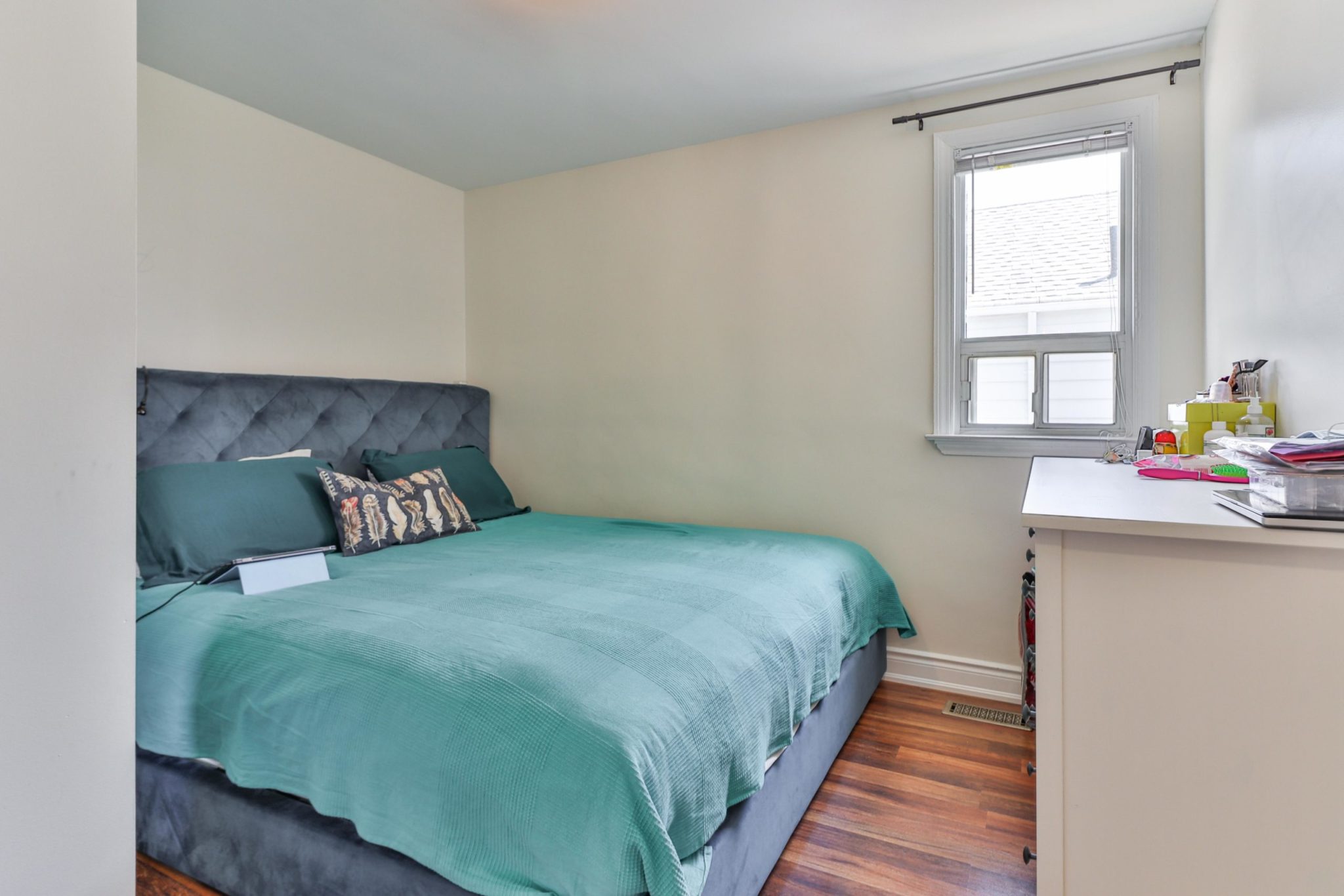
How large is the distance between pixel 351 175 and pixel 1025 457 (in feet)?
10.8

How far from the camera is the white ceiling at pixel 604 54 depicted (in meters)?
2.19

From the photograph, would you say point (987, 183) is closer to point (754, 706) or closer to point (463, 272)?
point (754, 706)

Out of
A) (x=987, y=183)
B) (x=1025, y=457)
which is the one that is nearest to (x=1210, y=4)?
(x=987, y=183)

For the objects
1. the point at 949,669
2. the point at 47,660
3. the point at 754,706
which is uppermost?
the point at 47,660

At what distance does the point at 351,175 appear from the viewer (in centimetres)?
332

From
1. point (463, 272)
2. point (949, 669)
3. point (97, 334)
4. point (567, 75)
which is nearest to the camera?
point (97, 334)

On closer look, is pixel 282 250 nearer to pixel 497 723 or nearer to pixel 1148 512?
pixel 497 723

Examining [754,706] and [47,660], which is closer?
[47,660]

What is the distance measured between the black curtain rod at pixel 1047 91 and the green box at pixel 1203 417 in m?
1.39

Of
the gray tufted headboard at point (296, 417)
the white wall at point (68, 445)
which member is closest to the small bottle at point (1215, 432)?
the white wall at point (68, 445)

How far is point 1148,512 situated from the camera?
104cm

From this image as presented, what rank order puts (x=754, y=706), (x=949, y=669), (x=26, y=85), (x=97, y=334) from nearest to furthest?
(x=26, y=85), (x=97, y=334), (x=754, y=706), (x=949, y=669)

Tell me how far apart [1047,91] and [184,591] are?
11.1 feet

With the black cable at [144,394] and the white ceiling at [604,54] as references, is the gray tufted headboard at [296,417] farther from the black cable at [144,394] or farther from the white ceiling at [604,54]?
the white ceiling at [604,54]
